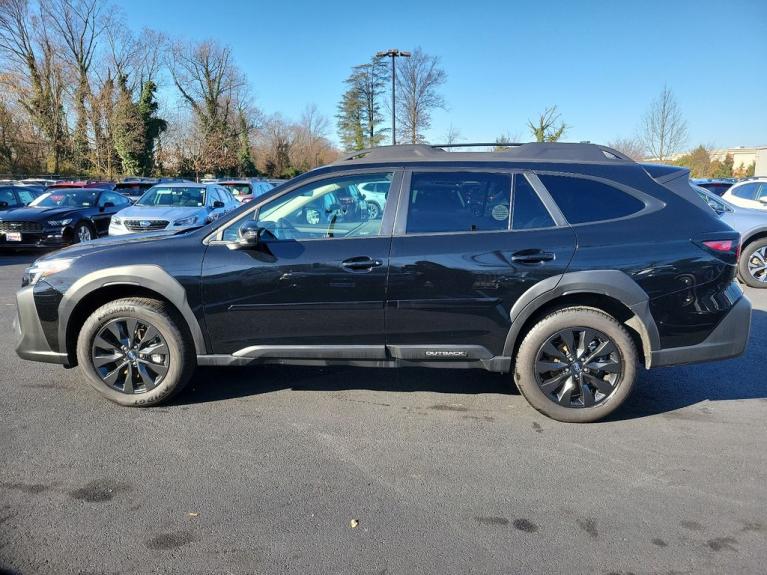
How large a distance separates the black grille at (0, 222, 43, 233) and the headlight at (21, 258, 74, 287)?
920 centimetres

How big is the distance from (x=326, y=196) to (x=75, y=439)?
7.67 feet

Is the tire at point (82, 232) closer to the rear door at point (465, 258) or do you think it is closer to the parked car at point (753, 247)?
the rear door at point (465, 258)

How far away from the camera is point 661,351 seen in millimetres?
3768

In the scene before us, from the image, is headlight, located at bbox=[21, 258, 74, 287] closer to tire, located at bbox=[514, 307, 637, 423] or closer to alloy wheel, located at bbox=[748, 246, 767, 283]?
tire, located at bbox=[514, 307, 637, 423]

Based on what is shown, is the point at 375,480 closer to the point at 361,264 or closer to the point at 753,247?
the point at 361,264

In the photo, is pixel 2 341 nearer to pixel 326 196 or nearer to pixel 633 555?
pixel 326 196

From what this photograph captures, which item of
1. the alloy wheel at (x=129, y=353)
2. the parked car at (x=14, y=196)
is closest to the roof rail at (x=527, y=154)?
the alloy wheel at (x=129, y=353)

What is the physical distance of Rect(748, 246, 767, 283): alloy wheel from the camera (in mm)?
9086

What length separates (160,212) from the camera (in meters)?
11.2

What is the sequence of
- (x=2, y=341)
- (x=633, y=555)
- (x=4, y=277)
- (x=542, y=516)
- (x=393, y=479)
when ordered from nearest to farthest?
1. (x=633, y=555)
2. (x=542, y=516)
3. (x=393, y=479)
4. (x=2, y=341)
5. (x=4, y=277)

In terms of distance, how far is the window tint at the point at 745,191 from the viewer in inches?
399

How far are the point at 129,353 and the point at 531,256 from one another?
297 centimetres

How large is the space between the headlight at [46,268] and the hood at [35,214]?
9.28 m

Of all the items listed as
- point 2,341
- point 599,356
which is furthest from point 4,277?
point 599,356
